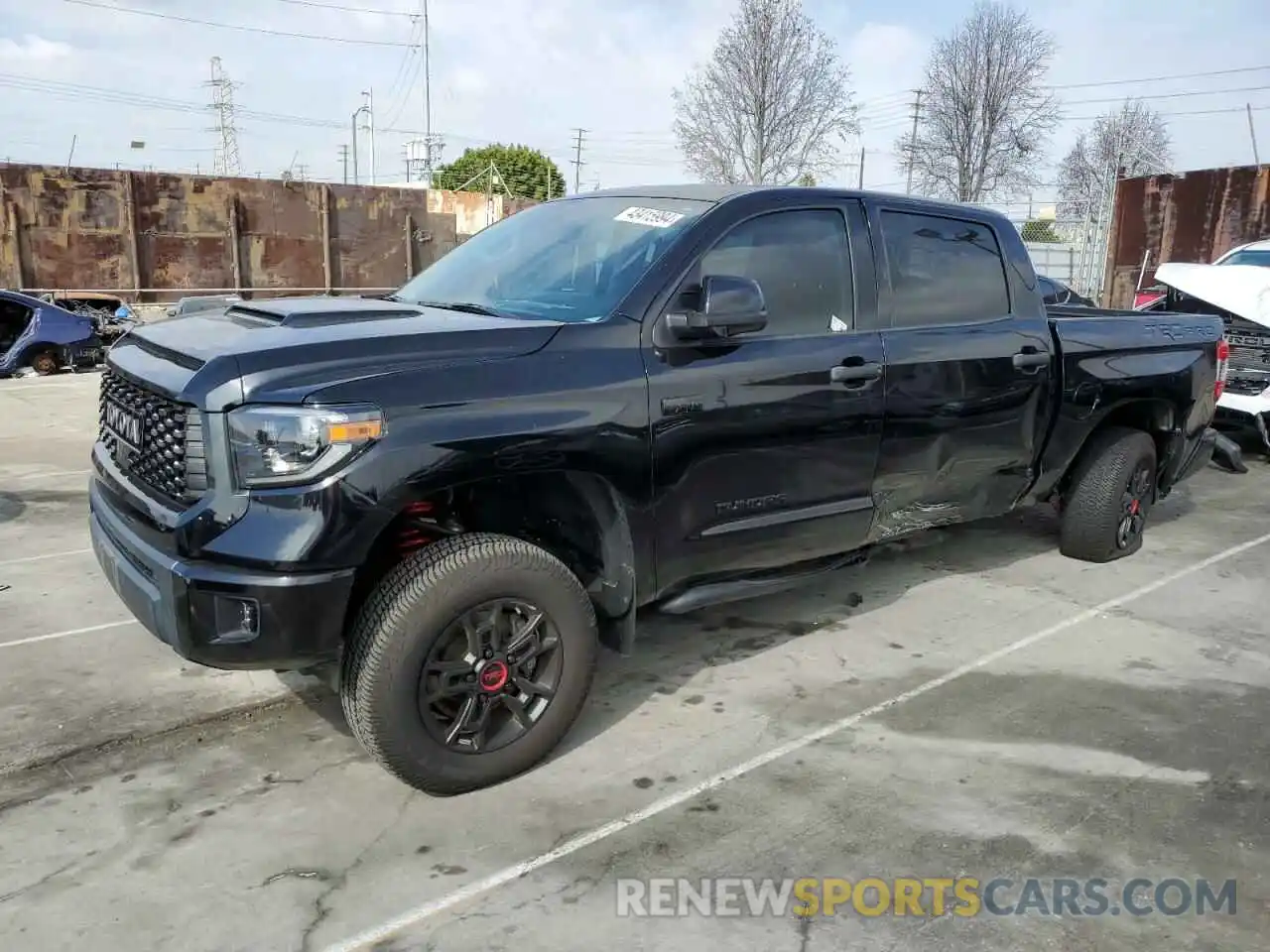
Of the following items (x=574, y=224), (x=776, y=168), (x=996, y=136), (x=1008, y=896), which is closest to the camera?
(x=1008, y=896)

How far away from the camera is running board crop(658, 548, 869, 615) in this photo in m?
3.70

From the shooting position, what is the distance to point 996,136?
110ft

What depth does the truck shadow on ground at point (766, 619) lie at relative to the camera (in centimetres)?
390

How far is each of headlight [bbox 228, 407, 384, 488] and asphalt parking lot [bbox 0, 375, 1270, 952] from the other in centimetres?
109

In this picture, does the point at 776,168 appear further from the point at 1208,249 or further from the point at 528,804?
the point at 528,804

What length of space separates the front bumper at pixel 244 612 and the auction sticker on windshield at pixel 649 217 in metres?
1.78

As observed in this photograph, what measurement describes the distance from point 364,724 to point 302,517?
26.0 inches

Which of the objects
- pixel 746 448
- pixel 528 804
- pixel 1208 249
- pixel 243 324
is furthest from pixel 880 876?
pixel 1208 249

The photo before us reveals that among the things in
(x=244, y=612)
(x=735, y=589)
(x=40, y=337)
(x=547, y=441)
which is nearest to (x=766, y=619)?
(x=735, y=589)

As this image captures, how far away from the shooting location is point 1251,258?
33.0 feet

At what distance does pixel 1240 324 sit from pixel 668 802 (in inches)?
300

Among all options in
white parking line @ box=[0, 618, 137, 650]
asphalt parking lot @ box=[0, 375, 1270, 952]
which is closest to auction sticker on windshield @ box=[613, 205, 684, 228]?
asphalt parking lot @ box=[0, 375, 1270, 952]

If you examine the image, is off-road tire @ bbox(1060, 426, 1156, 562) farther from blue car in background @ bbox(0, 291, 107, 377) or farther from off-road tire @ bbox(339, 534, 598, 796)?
blue car in background @ bbox(0, 291, 107, 377)

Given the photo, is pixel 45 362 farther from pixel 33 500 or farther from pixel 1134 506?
pixel 1134 506
